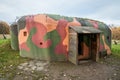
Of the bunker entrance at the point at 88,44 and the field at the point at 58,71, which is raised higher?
the bunker entrance at the point at 88,44

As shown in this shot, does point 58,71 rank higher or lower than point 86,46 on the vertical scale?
lower

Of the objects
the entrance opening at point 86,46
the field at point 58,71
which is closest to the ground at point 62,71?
the field at point 58,71

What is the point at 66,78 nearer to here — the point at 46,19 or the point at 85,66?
the point at 85,66

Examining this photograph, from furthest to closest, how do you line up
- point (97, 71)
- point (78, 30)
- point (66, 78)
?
point (78, 30) → point (97, 71) → point (66, 78)

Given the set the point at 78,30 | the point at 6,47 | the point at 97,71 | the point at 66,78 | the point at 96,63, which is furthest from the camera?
the point at 6,47

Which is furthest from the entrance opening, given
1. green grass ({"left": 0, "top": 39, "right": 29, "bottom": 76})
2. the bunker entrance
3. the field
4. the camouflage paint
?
green grass ({"left": 0, "top": 39, "right": 29, "bottom": 76})

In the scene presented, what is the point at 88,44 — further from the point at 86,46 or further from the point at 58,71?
the point at 58,71

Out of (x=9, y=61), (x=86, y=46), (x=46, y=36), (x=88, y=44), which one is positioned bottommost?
(x=9, y=61)

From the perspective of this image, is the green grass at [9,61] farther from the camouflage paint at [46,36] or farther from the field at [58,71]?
the camouflage paint at [46,36]

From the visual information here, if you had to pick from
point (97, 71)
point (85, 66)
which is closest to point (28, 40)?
point (85, 66)

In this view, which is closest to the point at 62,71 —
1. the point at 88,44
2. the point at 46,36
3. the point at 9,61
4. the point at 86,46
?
the point at 46,36

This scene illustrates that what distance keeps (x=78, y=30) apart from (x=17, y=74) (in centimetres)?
446

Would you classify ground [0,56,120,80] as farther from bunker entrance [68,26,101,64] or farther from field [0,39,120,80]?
bunker entrance [68,26,101,64]

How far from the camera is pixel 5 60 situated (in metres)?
11.9
